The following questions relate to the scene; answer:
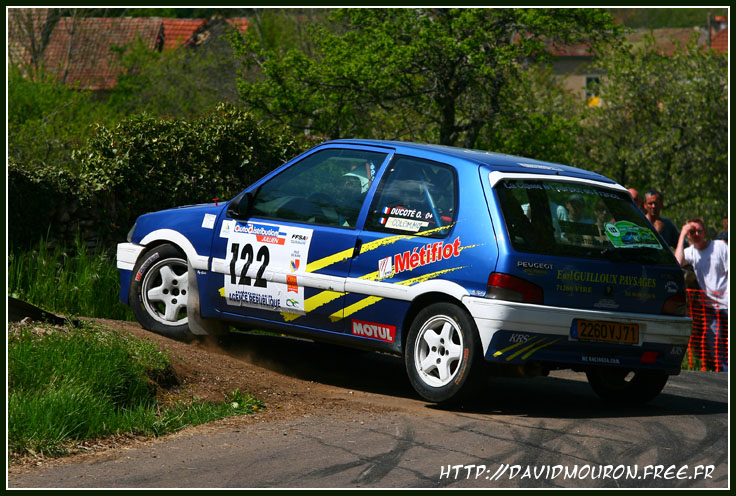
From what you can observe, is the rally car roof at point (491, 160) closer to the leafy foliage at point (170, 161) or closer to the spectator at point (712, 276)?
the spectator at point (712, 276)

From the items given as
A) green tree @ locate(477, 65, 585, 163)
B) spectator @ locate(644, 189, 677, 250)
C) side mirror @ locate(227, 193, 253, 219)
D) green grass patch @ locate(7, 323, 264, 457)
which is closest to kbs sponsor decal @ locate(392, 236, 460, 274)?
green grass patch @ locate(7, 323, 264, 457)

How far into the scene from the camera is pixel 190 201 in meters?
13.5

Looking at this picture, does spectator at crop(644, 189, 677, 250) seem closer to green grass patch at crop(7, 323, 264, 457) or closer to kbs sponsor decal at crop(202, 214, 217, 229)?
kbs sponsor decal at crop(202, 214, 217, 229)

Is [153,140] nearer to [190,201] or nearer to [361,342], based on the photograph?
[190,201]

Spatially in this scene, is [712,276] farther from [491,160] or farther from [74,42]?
[74,42]

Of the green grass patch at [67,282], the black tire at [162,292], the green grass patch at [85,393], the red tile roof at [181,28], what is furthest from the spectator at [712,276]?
the red tile roof at [181,28]

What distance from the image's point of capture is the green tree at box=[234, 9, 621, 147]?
805 inches

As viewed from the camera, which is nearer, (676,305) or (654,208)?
(676,305)

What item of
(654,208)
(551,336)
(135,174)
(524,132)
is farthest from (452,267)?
(524,132)

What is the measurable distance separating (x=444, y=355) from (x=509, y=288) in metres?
0.72

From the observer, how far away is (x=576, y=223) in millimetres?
7816

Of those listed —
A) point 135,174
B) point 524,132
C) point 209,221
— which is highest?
point 524,132

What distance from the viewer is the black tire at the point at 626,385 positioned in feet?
27.4

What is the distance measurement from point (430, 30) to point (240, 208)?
12.2 m
